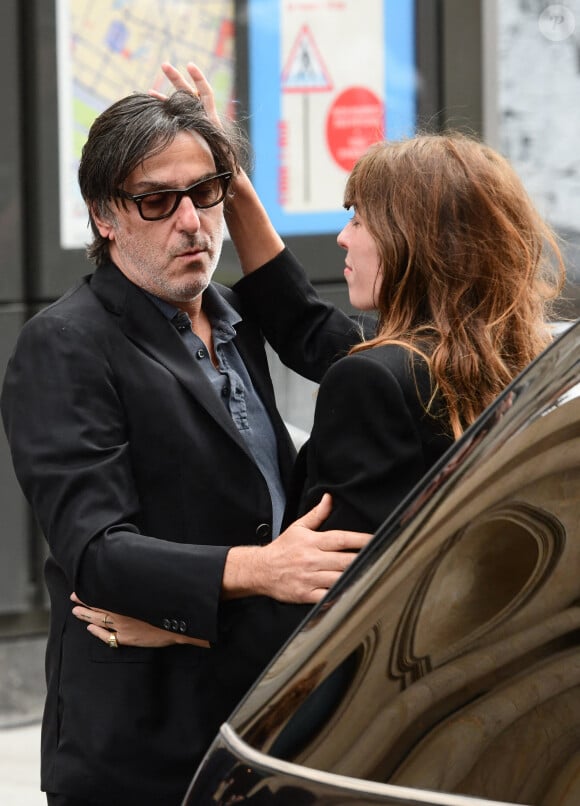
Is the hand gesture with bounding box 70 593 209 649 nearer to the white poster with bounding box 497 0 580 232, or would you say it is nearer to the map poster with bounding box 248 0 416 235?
the map poster with bounding box 248 0 416 235

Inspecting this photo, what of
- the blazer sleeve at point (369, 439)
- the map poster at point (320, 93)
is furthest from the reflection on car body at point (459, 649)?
the map poster at point (320, 93)

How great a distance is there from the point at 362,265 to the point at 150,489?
21.2 inches

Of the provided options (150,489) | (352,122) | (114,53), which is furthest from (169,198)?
(352,122)

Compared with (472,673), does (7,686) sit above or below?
below

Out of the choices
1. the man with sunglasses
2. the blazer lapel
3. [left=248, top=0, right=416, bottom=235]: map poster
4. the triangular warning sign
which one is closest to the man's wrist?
the man with sunglasses

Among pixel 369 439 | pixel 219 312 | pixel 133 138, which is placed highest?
pixel 133 138

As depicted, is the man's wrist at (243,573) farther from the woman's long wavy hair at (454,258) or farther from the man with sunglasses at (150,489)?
the woman's long wavy hair at (454,258)

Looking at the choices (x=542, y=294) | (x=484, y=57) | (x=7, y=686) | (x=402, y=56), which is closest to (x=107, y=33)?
(x=402, y=56)

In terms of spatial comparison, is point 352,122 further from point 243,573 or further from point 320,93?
point 243,573

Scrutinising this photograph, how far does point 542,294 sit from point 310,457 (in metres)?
0.53

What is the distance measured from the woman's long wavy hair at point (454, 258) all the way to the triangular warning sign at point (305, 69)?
12.4ft

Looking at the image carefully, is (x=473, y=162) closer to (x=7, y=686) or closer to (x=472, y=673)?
(x=472, y=673)

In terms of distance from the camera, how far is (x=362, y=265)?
7.56 feet

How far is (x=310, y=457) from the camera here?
220cm
